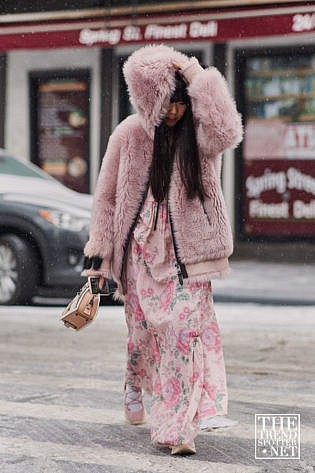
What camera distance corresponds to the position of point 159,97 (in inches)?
183

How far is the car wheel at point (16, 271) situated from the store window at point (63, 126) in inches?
261

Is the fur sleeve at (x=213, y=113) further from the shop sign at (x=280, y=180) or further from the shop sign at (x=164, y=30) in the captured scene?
the shop sign at (x=280, y=180)

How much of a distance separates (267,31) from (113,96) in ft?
11.5

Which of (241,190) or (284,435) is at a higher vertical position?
(241,190)

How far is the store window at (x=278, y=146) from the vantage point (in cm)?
1543

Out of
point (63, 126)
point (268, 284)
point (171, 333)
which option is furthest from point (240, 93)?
point (171, 333)

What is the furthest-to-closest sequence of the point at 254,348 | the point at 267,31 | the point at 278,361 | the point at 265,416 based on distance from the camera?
the point at 267,31 → the point at 254,348 → the point at 278,361 → the point at 265,416

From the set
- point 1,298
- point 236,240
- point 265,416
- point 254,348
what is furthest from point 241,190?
point 265,416

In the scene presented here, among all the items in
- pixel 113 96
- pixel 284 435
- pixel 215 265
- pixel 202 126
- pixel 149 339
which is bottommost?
pixel 284 435

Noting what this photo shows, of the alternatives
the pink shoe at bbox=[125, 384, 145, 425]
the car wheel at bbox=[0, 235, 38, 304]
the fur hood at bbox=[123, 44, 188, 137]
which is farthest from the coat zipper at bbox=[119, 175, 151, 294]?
the car wheel at bbox=[0, 235, 38, 304]

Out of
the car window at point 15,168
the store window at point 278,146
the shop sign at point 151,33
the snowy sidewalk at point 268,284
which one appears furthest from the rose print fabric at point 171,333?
the store window at point 278,146

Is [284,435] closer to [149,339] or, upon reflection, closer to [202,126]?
[149,339]

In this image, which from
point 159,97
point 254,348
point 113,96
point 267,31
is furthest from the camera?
point 113,96

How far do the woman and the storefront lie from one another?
9659mm
